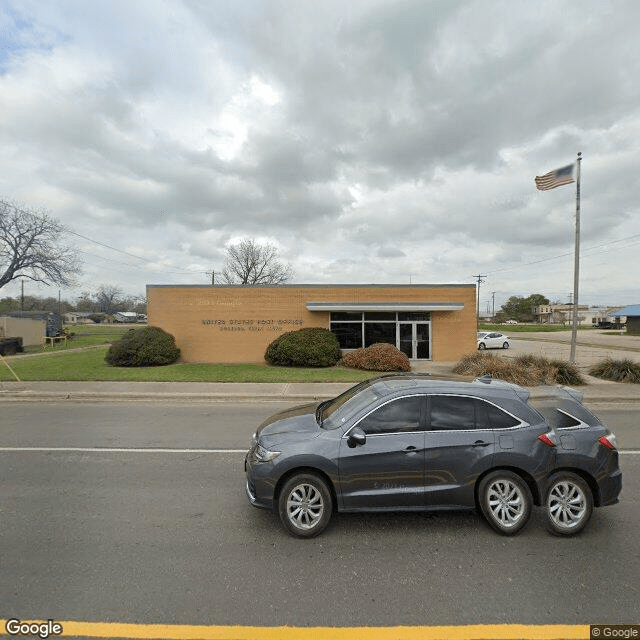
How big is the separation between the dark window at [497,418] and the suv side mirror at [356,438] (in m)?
1.23

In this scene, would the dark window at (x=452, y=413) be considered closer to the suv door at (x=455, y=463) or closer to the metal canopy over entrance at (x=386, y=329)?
the suv door at (x=455, y=463)

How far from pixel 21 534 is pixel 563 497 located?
5330mm

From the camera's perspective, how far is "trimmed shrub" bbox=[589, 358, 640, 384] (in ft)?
41.2

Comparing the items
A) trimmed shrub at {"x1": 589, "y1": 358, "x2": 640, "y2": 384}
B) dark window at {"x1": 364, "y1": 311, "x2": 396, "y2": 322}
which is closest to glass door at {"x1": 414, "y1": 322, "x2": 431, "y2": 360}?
dark window at {"x1": 364, "y1": 311, "x2": 396, "y2": 322}

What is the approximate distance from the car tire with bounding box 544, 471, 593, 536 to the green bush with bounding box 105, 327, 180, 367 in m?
15.4

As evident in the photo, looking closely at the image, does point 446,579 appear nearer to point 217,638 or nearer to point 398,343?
point 217,638

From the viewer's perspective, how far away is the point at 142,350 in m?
15.8

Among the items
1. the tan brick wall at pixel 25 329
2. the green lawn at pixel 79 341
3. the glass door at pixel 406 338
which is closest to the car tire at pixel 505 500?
the glass door at pixel 406 338

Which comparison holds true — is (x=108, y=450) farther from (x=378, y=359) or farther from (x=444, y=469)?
(x=378, y=359)

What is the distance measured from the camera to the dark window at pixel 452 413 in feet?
12.6

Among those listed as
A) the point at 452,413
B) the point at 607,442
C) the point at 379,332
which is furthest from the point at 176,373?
the point at 607,442

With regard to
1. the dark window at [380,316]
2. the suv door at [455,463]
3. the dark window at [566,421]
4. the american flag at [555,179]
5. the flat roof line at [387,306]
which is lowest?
the suv door at [455,463]

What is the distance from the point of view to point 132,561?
3215mm

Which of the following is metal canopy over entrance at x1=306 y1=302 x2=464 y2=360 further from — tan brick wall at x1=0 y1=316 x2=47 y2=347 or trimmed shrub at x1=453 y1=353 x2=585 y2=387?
tan brick wall at x1=0 y1=316 x2=47 y2=347
